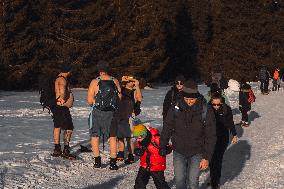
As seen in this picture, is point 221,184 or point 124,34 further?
point 124,34

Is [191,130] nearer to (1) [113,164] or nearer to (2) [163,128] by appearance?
(2) [163,128]

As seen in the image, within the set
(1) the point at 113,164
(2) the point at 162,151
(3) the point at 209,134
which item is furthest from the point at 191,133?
(1) the point at 113,164

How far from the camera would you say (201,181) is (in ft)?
29.5

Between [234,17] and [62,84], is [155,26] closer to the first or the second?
[234,17]

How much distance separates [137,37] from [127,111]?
32.9m

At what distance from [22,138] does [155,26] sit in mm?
31089

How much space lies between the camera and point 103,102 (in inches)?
359

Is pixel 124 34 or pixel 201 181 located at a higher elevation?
pixel 124 34

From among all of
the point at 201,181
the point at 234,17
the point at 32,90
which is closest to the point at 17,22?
the point at 32,90

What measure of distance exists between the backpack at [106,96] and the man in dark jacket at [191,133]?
110 inches

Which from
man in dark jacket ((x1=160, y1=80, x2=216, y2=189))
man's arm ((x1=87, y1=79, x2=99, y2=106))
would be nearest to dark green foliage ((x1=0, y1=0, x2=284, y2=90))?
man's arm ((x1=87, y1=79, x2=99, y2=106))

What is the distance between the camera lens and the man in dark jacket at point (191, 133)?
20.4ft

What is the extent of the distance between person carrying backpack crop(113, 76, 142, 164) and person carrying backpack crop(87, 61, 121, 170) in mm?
718

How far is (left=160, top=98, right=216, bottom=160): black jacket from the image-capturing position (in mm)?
6254
